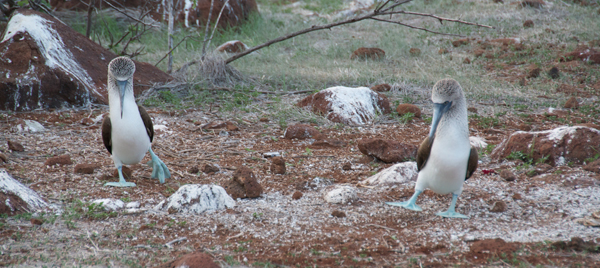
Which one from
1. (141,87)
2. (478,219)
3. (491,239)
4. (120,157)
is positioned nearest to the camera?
(491,239)

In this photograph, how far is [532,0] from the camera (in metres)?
11.7

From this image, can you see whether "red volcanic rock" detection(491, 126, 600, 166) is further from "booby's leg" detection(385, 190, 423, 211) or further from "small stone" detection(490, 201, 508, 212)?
"booby's leg" detection(385, 190, 423, 211)

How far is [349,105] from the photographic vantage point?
570cm

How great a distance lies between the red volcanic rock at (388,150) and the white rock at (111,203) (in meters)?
2.18

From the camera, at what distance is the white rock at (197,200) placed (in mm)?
3256

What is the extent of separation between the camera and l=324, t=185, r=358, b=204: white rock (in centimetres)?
345

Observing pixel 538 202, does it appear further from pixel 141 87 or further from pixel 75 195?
pixel 141 87

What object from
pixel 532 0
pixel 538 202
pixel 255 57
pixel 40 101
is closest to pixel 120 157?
pixel 40 101

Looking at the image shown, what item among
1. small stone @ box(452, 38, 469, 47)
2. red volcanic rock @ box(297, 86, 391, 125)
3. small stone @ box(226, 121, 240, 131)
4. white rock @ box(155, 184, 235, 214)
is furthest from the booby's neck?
small stone @ box(452, 38, 469, 47)

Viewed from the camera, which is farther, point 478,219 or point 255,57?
point 255,57

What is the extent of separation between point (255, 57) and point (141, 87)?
120 inches

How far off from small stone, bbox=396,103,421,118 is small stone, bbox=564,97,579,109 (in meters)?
2.11

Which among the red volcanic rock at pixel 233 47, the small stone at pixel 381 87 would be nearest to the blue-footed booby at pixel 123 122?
the small stone at pixel 381 87

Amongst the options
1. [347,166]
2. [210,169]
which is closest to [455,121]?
[347,166]
